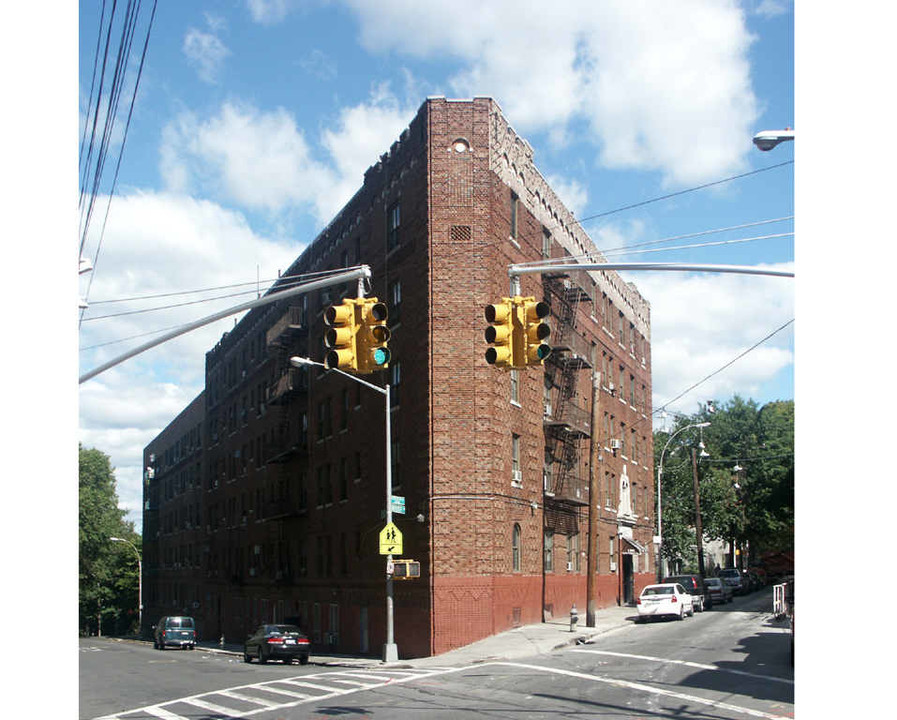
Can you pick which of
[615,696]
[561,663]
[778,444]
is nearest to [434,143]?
[561,663]

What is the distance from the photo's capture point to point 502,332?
48.0ft

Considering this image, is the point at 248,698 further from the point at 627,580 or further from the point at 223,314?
the point at 627,580

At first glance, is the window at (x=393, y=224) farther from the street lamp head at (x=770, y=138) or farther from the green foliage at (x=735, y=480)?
the green foliage at (x=735, y=480)

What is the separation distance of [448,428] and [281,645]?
942 cm

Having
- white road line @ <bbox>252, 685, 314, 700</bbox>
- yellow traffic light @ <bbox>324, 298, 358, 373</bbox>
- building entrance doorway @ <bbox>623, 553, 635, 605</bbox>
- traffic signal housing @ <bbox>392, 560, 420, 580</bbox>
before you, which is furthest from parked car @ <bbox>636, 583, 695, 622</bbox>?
yellow traffic light @ <bbox>324, 298, 358, 373</bbox>

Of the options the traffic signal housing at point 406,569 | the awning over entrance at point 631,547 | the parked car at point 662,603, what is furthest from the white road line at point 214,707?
the awning over entrance at point 631,547

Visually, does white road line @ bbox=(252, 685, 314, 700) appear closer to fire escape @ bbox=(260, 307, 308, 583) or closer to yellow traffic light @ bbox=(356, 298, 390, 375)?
yellow traffic light @ bbox=(356, 298, 390, 375)

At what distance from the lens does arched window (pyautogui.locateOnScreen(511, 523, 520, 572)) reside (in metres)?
37.2

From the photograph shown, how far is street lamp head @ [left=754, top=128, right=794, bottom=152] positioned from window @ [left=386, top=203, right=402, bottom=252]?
2622 cm

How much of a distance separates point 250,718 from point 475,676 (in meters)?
7.24

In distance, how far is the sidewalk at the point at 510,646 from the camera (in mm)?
30109

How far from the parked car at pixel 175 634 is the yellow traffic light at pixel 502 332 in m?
41.9

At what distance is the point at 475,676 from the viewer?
23656 millimetres
